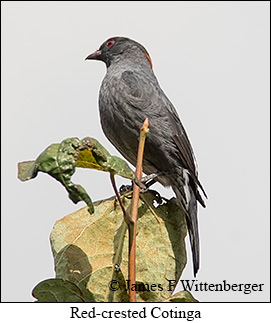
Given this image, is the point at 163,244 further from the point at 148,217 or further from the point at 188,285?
the point at 188,285

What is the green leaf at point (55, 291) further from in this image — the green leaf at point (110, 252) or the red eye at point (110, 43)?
the red eye at point (110, 43)

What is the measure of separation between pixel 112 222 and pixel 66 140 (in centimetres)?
111

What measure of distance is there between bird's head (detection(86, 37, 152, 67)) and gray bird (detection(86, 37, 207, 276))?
0.58m

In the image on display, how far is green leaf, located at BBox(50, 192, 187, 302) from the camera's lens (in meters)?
3.11

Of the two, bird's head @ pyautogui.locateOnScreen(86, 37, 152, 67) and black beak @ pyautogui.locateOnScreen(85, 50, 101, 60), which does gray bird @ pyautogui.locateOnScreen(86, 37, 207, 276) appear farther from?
black beak @ pyautogui.locateOnScreen(85, 50, 101, 60)

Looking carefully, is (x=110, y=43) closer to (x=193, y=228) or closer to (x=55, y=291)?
(x=193, y=228)

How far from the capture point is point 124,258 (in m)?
3.21

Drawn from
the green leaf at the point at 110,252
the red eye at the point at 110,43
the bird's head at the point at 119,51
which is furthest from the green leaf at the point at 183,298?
the red eye at the point at 110,43

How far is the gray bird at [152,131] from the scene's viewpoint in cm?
514

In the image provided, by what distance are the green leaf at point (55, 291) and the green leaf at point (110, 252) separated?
11.3 inches

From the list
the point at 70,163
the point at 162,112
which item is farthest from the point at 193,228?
the point at 70,163

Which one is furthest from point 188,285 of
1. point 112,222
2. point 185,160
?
point 185,160

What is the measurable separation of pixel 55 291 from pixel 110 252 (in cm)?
56

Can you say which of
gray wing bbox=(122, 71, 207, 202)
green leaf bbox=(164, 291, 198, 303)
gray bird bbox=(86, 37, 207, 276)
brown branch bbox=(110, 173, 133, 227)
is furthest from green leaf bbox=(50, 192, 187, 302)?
gray wing bbox=(122, 71, 207, 202)
